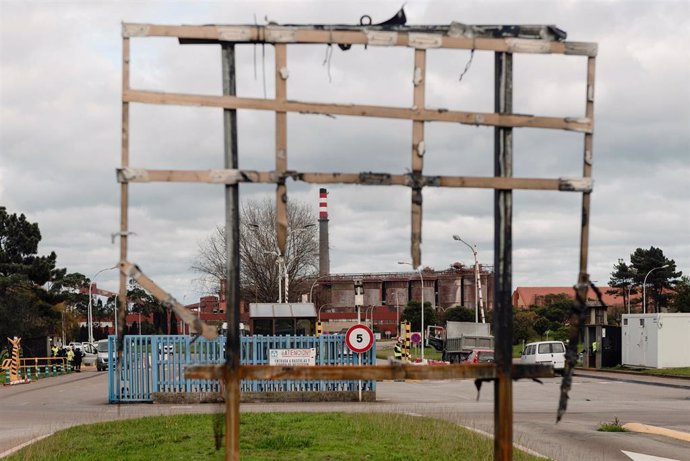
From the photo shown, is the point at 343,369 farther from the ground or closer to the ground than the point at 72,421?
farther from the ground

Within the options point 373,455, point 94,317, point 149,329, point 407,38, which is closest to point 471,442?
point 373,455

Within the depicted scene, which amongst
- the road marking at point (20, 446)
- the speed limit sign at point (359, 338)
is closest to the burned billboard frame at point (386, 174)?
the road marking at point (20, 446)

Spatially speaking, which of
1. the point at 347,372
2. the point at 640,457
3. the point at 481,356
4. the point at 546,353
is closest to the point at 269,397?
the point at 640,457

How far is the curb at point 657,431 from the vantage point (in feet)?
56.0

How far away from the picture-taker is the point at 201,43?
7.72 metres

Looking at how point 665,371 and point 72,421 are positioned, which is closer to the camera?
point 72,421

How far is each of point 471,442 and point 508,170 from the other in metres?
7.22

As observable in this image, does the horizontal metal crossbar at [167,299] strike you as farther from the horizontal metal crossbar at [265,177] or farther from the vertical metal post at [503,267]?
the vertical metal post at [503,267]

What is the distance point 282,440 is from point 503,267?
662 cm

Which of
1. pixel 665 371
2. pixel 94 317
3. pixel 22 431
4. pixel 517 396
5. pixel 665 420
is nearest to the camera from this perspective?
pixel 22 431

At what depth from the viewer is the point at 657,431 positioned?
17797 mm

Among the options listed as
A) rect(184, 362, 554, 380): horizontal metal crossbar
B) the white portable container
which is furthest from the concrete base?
the white portable container

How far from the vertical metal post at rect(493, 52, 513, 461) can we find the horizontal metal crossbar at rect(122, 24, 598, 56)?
0.16 m

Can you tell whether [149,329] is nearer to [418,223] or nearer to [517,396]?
[517,396]
